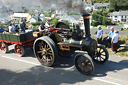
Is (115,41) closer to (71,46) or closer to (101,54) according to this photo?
(101,54)

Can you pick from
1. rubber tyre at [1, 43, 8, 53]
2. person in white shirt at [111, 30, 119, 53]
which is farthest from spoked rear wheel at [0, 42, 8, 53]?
person in white shirt at [111, 30, 119, 53]

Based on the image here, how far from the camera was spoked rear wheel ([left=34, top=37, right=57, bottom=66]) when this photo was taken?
15.7 feet

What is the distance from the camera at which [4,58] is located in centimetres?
641

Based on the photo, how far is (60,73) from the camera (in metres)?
4.74

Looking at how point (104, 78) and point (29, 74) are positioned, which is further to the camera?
point (29, 74)

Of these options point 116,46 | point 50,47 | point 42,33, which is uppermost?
point 42,33

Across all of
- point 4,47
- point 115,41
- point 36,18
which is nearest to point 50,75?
point 115,41

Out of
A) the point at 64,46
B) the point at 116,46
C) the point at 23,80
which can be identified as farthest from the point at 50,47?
the point at 116,46

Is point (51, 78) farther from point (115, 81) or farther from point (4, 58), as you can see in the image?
point (4, 58)

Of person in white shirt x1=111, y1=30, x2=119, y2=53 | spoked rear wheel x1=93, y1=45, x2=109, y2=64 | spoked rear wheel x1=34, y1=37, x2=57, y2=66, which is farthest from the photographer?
person in white shirt x1=111, y1=30, x2=119, y2=53

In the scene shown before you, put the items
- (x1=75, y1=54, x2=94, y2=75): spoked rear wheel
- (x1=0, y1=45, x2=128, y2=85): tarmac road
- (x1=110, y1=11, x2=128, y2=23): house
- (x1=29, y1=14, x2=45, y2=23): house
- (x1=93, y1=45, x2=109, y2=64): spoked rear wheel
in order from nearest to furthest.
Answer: (x1=0, y1=45, x2=128, y2=85): tarmac road
(x1=75, y1=54, x2=94, y2=75): spoked rear wheel
(x1=93, y1=45, x2=109, y2=64): spoked rear wheel
(x1=110, y1=11, x2=128, y2=23): house
(x1=29, y1=14, x2=45, y2=23): house

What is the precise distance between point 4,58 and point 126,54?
5.62 meters

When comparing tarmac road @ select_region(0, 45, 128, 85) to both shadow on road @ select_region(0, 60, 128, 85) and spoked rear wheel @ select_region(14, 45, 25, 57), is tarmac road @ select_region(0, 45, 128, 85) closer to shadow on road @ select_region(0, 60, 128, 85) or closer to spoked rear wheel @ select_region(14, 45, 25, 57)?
shadow on road @ select_region(0, 60, 128, 85)

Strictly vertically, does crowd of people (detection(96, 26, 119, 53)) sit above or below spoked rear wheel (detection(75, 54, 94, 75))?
above
